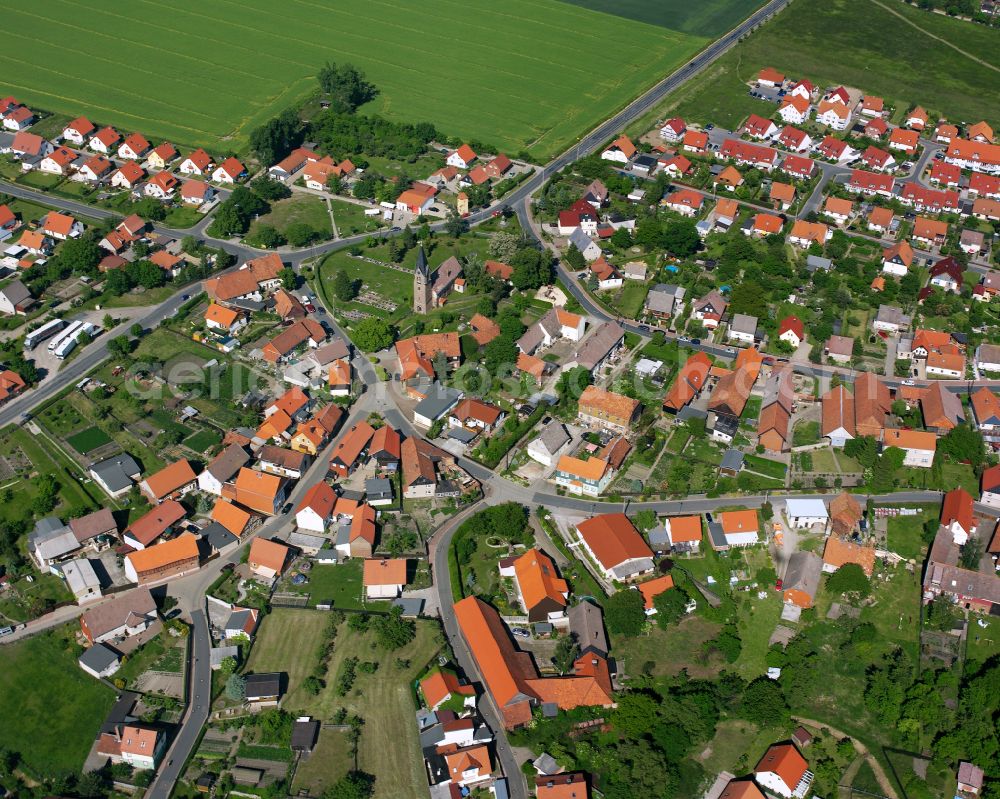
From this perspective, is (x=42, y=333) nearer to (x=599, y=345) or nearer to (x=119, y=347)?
(x=119, y=347)

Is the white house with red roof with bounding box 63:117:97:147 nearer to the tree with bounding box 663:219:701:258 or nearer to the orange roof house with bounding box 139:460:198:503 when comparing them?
the orange roof house with bounding box 139:460:198:503

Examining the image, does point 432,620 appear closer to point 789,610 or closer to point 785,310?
point 789,610

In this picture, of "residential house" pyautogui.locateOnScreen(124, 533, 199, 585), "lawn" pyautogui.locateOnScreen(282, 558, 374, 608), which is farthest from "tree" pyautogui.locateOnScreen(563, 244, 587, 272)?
"residential house" pyautogui.locateOnScreen(124, 533, 199, 585)

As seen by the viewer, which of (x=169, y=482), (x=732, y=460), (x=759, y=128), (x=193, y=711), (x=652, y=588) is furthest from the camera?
(x=759, y=128)

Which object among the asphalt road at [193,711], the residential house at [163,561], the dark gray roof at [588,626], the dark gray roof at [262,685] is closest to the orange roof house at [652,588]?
the dark gray roof at [588,626]

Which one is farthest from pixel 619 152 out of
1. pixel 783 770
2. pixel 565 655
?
pixel 783 770

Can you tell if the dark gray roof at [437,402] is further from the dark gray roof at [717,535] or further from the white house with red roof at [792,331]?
the white house with red roof at [792,331]
